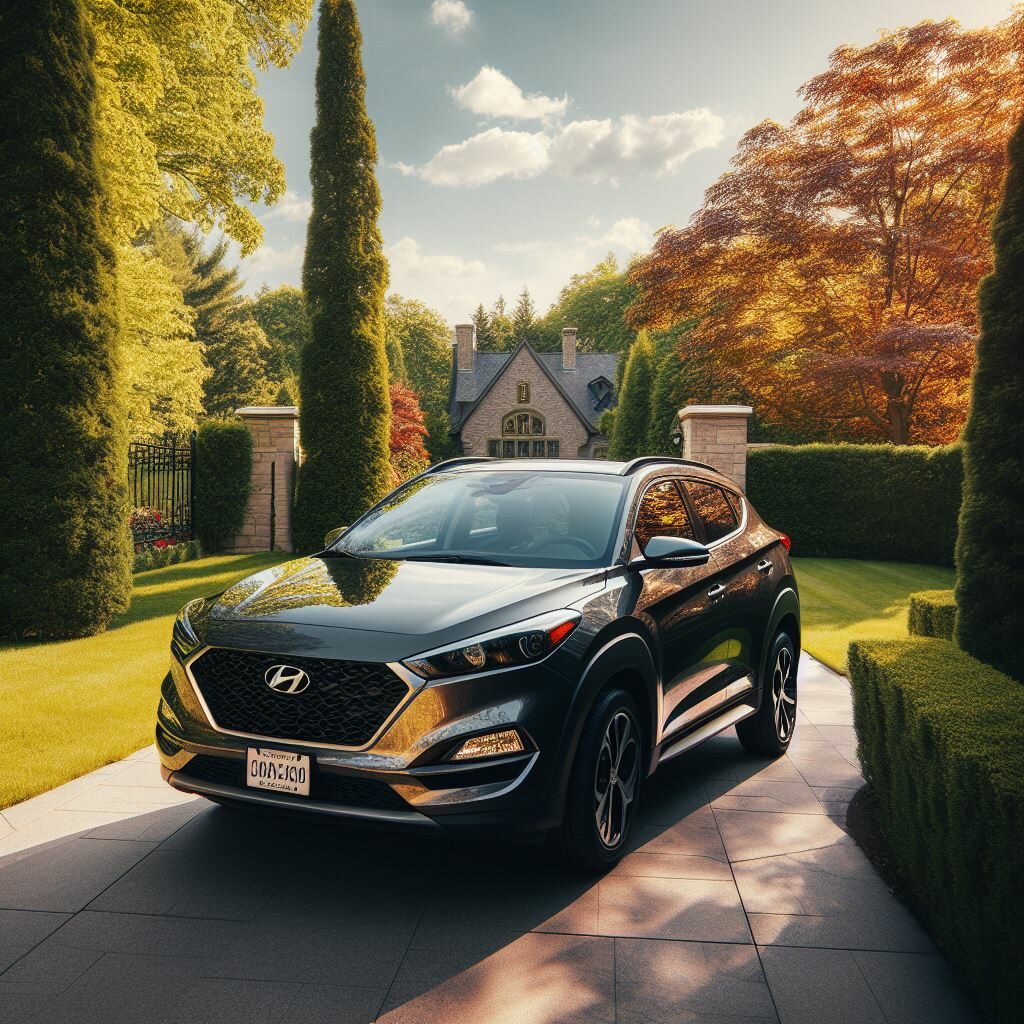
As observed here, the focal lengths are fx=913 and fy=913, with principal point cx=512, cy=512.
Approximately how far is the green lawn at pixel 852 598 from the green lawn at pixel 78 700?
20.1 feet

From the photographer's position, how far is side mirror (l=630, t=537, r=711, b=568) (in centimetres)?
444

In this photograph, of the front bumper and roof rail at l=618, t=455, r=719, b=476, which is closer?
the front bumper

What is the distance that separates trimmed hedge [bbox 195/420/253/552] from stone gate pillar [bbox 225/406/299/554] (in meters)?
0.39

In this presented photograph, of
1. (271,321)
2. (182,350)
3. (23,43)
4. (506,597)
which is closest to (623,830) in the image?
(506,597)

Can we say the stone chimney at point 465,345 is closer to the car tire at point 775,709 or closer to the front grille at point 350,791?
the car tire at point 775,709

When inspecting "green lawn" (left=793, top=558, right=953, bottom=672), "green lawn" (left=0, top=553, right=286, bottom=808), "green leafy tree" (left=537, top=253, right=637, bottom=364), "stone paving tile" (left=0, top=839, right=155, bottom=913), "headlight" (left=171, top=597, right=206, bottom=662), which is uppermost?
"green leafy tree" (left=537, top=253, right=637, bottom=364)

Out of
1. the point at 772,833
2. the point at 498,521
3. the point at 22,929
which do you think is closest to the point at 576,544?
the point at 498,521

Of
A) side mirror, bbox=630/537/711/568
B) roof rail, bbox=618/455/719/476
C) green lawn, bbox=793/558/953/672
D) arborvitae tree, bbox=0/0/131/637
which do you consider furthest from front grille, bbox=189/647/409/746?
arborvitae tree, bbox=0/0/131/637

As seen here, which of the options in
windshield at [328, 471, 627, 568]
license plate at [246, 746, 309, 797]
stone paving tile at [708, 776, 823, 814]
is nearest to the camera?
license plate at [246, 746, 309, 797]

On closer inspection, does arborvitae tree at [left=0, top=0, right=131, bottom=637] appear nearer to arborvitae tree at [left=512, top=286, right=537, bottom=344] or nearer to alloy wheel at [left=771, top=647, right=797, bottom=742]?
alloy wheel at [left=771, top=647, right=797, bottom=742]

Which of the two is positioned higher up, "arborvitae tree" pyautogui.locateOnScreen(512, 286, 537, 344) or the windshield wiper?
"arborvitae tree" pyautogui.locateOnScreen(512, 286, 537, 344)

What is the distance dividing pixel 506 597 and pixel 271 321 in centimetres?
7776

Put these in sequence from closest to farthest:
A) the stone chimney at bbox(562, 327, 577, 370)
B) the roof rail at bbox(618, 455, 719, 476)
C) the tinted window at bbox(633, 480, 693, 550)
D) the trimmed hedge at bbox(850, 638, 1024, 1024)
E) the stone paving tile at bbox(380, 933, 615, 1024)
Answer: the trimmed hedge at bbox(850, 638, 1024, 1024) < the stone paving tile at bbox(380, 933, 615, 1024) < the tinted window at bbox(633, 480, 693, 550) < the roof rail at bbox(618, 455, 719, 476) < the stone chimney at bbox(562, 327, 577, 370)

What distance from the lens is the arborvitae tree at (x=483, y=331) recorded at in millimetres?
82562
